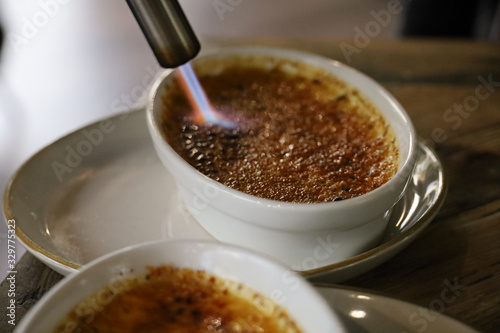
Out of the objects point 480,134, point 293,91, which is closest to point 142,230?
point 293,91

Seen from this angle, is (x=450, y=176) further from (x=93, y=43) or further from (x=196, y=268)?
(x=93, y=43)

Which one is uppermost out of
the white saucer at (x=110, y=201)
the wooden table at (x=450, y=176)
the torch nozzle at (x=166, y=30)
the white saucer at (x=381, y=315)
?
the torch nozzle at (x=166, y=30)

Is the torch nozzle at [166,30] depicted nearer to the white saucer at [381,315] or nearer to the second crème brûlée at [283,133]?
the second crème brûlée at [283,133]

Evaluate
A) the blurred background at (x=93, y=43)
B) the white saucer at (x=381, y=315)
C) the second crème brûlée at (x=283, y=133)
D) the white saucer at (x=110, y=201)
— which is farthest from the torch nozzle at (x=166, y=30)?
the white saucer at (x=381, y=315)

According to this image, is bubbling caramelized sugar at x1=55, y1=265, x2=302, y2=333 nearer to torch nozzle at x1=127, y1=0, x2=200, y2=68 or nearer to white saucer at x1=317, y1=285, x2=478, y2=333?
white saucer at x1=317, y1=285, x2=478, y2=333

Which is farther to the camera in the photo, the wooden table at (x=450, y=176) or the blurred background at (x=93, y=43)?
the blurred background at (x=93, y=43)

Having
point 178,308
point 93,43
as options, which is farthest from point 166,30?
point 93,43

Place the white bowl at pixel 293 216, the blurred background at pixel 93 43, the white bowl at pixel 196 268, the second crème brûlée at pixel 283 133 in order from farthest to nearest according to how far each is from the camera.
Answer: the blurred background at pixel 93 43 < the second crème brûlée at pixel 283 133 < the white bowl at pixel 293 216 < the white bowl at pixel 196 268

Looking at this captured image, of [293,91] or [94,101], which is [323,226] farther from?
[94,101]
